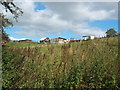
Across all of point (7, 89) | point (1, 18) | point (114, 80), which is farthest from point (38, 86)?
point (1, 18)

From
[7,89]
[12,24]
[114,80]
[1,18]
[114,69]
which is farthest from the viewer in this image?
[12,24]

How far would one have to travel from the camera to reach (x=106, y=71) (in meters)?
5.46

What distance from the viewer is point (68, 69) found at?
597 centimetres

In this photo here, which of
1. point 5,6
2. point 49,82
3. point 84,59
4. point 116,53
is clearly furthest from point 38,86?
point 5,6

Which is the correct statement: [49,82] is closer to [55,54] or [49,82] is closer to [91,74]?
[91,74]

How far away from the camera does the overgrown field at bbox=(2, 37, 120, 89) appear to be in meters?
5.36

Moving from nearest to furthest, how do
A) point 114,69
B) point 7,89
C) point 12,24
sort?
point 114,69, point 7,89, point 12,24

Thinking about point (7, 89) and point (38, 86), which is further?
point (7, 89)

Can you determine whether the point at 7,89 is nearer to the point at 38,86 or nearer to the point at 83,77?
the point at 38,86

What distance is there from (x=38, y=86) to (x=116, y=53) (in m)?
3.33

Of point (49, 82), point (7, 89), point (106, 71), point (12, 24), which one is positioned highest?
point (12, 24)

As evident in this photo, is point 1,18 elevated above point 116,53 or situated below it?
above

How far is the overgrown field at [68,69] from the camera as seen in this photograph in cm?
536

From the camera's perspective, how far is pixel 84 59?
6.44m
